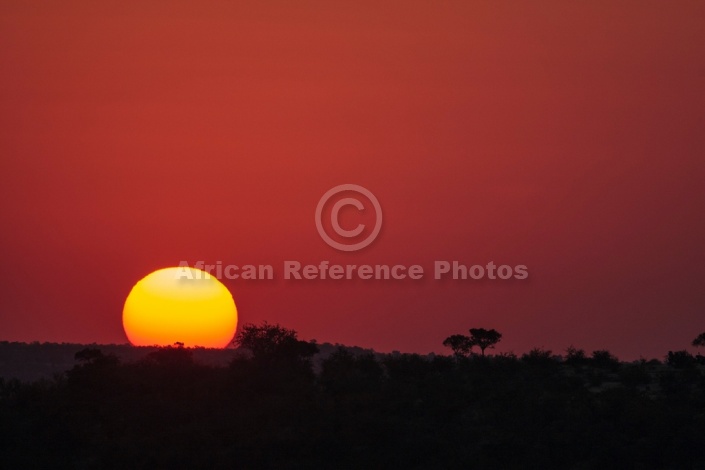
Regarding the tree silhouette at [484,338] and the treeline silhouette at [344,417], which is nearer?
the treeline silhouette at [344,417]

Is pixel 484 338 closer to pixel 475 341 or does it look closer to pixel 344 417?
pixel 475 341

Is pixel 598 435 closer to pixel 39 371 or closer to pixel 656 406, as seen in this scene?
pixel 656 406

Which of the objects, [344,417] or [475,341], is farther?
[475,341]

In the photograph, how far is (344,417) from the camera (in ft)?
171

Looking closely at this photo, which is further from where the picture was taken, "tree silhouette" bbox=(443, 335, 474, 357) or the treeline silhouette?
"tree silhouette" bbox=(443, 335, 474, 357)

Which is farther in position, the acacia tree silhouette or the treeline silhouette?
the acacia tree silhouette

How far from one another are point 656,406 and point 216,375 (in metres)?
19.7

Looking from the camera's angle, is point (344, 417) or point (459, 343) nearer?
point (344, 417)

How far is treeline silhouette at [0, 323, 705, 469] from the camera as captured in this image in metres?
49.2

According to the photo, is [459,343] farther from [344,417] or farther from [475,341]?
[344,417]

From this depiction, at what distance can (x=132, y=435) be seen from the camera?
170 feet

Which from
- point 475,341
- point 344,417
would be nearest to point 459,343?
point 475,341

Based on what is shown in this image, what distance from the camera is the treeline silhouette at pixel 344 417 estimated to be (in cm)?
4925

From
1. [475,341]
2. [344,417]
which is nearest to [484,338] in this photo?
[475,341]
